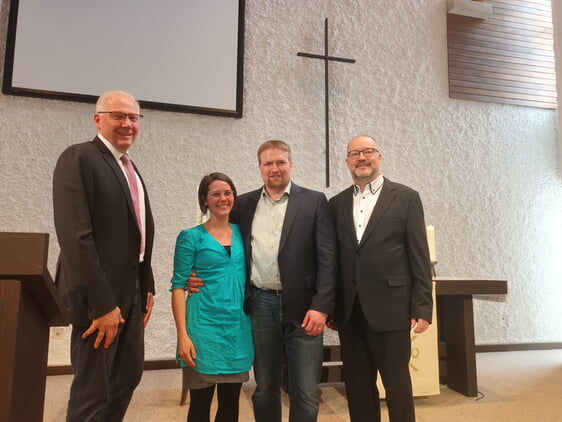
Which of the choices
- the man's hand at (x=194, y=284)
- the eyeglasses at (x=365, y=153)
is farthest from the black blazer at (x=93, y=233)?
the eyeglasses at (x=365, y=153)

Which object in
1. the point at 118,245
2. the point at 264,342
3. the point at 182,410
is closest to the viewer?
the point at 118,245

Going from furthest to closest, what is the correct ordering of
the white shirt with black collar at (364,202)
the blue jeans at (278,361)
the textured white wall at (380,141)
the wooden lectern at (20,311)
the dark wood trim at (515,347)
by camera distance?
the dark wood trim at (515,347) → the textured white wall at (380,141) → the white shirt with black collar at (364,202) → the blue jeans at (278,361) → the wooden lectern at (20,311)

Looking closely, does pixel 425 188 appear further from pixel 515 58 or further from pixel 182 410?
pixel 182 410

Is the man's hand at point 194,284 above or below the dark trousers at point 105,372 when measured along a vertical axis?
above

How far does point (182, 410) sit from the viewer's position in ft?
8.28

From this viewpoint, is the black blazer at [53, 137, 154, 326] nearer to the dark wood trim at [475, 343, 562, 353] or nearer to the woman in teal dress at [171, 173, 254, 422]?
the woman in teal dress at [171, 173, 254, 422]

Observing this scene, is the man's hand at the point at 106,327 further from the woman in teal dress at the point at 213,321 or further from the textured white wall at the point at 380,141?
the textured white wall at the point at 380,141

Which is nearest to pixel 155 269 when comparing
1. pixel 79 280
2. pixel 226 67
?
pixel 226 67

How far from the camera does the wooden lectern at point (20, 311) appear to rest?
85cm

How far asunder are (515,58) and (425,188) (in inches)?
72.8

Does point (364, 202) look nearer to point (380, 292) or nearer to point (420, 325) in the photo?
point (380, 292)

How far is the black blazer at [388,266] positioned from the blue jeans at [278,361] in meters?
0.24

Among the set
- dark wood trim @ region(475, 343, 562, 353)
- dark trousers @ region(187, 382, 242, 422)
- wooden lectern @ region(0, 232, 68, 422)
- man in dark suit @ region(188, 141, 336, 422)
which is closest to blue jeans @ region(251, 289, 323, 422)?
man in dark suit @ region(188, 141, 336, 422)

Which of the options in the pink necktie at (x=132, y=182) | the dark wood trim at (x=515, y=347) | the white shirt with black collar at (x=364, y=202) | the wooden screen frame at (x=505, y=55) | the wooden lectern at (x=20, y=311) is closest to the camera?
the wooden lectern at (x=20, y=311)
